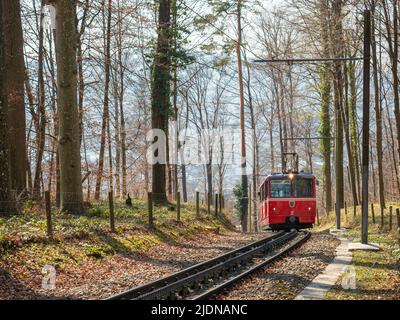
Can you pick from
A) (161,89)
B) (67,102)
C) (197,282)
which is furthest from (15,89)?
(197,282)

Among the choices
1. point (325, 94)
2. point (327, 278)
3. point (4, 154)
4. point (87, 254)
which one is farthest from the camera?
point (325, 94)

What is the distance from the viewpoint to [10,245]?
35.5ft

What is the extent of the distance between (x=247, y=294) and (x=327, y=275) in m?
2.65

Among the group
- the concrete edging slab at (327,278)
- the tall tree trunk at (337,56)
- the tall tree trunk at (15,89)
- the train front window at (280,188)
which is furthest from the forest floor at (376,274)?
the tall tree trunk at (15,89)

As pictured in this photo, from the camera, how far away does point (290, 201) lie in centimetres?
2611

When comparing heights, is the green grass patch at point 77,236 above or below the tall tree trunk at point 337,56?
below

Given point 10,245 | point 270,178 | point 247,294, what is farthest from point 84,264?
point 270,178

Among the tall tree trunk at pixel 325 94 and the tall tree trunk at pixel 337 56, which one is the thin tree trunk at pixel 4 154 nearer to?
the tall tree trunk at pixel 325 94

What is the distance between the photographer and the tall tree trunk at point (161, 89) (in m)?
24.3

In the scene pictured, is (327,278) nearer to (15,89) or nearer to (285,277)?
(285,277)

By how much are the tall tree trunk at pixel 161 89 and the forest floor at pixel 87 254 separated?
537 centimetres

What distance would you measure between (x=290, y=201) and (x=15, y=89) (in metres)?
13.5

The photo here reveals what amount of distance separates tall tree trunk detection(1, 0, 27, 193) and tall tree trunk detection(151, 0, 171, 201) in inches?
294
